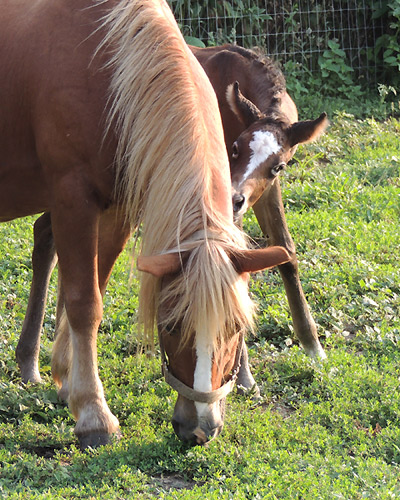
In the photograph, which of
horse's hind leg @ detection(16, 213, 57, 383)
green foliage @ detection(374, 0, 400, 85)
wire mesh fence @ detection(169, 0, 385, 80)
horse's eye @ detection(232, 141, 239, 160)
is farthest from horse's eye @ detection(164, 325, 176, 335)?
green foliage @ detection(374, 0, 400, 85)

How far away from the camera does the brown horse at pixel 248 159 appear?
4.46m

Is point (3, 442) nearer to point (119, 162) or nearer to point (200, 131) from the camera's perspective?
point (119, 162)

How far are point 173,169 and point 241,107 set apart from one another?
1.31m

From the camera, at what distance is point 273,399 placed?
4.39 meters

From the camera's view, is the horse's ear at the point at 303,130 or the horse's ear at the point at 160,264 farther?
the horse's ear at the point at 303,130

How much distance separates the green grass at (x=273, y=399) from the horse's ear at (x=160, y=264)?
0.56 meters

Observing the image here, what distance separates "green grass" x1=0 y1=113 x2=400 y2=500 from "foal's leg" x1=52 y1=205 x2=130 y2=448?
10 centimetres

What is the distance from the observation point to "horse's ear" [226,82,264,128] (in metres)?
4.55

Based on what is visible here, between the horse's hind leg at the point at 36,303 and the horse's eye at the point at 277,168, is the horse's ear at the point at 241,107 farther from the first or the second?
the horse's hind leg at the point at 36,303

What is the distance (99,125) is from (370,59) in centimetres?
699

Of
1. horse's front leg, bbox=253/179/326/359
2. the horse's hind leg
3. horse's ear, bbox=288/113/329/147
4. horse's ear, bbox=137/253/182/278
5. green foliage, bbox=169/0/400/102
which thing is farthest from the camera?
→ green foliage, bbox=169/0/400/102

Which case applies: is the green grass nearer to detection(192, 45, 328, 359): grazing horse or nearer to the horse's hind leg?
the horse's hind leg

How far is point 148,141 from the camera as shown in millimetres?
3479

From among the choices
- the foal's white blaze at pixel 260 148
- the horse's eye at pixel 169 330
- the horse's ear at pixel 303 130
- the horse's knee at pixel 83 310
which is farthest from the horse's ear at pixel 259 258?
the horse's ear at pixel 303 130
